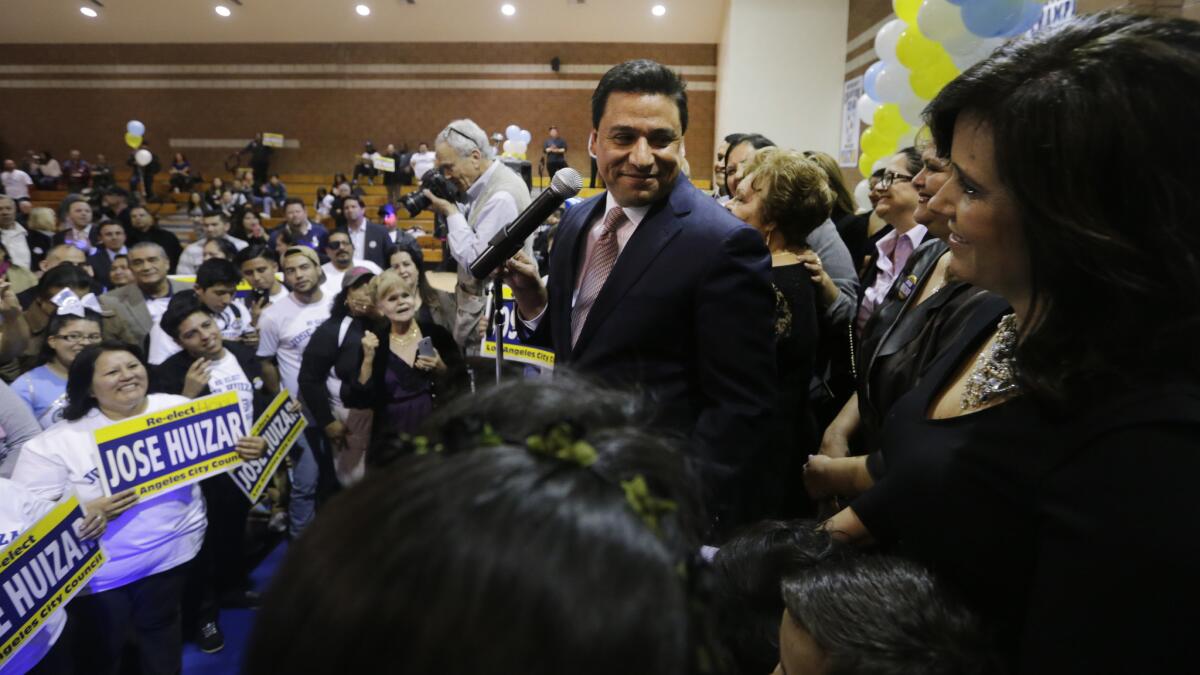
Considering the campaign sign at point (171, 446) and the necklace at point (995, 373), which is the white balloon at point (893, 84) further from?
the campaign sign at point (171, 446)

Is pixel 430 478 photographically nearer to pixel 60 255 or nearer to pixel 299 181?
pixel 60 255

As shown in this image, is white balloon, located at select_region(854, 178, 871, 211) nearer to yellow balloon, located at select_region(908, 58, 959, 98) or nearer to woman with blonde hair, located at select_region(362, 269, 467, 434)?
yellow balloon, located at select_region(908, 58, 959, 98)

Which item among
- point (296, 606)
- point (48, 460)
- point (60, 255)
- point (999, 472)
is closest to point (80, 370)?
point (48, 460)

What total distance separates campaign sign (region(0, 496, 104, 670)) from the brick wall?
14.8 metres

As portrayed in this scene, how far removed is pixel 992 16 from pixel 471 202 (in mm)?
2341

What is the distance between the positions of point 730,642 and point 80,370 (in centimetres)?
233

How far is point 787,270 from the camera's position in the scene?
2037 mm

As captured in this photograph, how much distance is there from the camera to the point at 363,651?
1.39 ft

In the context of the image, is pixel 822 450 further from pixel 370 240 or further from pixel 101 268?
pixel 101 268

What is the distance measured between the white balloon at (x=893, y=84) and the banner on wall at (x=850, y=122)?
459cm

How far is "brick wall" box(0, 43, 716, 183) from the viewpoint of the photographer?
1568 cm

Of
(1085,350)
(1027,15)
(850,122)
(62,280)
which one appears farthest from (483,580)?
(850,122)

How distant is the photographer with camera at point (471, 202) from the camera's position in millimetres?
2955

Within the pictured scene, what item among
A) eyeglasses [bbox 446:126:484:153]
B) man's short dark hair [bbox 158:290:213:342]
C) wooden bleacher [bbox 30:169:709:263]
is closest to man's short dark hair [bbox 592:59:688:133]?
eyeglasses [bbox 446:126:484:153]
